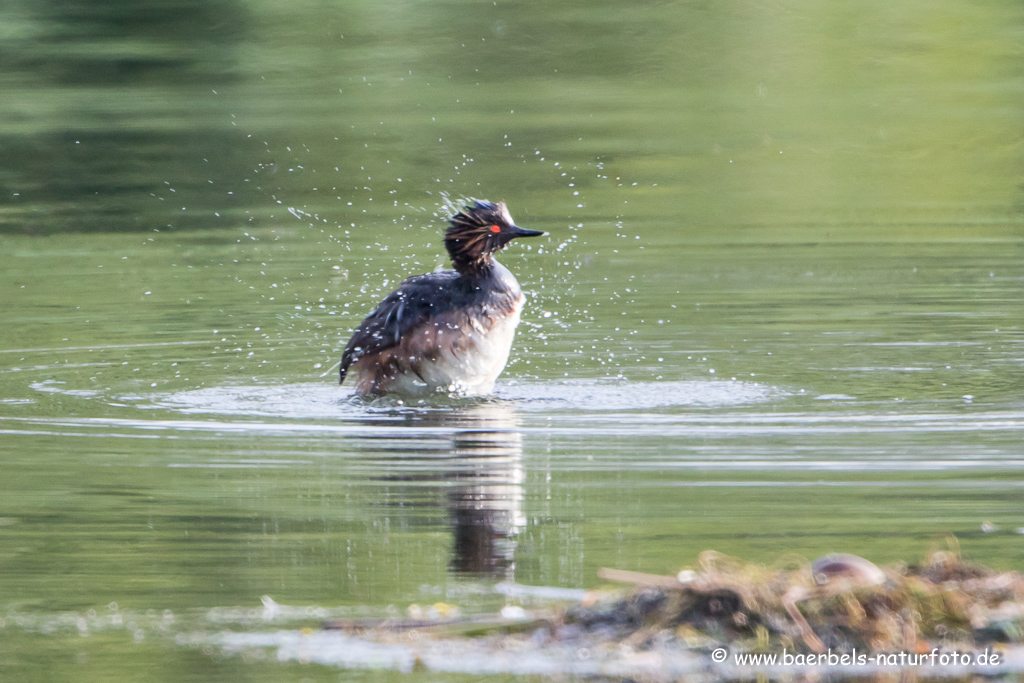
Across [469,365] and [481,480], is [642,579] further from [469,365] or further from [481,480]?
[469,365]

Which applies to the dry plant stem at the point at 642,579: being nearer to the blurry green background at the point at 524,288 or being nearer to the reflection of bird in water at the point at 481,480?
the blurry green background at the point at 524,288

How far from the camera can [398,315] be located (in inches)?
393

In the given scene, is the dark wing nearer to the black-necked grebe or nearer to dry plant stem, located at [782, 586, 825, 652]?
the black-necked grebe

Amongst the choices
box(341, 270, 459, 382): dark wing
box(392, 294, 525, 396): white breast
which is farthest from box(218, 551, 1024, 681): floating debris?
box(341, 270, 459, 382): dark wing

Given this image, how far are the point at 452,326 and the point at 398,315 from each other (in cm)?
35

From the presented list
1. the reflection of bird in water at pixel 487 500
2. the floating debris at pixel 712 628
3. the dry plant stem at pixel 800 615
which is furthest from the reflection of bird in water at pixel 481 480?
the dry plant stem at pixel 800 615

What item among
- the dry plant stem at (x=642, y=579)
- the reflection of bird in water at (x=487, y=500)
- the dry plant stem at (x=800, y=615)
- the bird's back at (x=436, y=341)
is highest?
the bird's back at (x=436, y=341)

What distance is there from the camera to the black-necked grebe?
985cm

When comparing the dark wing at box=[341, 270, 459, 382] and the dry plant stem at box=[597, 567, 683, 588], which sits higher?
the dark wing at box=[341, 270, 459, 382]

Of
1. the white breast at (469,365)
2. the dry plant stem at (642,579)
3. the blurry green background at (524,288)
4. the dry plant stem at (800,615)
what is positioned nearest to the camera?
the dry plant stem at (800,615)

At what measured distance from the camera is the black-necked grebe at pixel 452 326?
9.85 metres

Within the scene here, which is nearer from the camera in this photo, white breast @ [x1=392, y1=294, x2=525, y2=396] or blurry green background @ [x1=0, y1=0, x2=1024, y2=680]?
blurry green background @ [x1=0, y1=0, x2=1024, y2=680]

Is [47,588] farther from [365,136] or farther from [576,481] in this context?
[365,136]

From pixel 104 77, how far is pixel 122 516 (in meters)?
19.6
